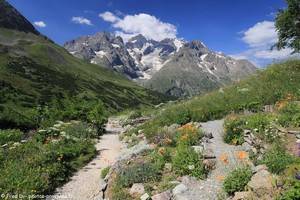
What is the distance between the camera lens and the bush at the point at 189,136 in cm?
1941

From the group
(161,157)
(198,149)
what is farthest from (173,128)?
(198,149)

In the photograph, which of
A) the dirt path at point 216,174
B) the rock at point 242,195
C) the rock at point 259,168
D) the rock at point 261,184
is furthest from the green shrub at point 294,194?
the dirt path at point 216,174

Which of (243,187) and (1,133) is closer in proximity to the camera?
(243,187)

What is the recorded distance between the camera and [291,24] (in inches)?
1377

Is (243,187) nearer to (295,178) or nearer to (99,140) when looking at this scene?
(295,178)

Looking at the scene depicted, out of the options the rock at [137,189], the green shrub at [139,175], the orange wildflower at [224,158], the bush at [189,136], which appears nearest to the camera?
the rock at [137,189]

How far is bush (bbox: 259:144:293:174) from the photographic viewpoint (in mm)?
13352

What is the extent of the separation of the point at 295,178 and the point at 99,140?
75.5ft

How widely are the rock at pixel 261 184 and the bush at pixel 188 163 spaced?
2.74m

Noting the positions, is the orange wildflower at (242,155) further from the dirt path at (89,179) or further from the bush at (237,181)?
the dirt path at (89,179)

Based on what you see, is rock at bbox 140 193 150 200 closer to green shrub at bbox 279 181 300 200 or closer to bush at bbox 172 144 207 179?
bush at bbox 172 144 207 179

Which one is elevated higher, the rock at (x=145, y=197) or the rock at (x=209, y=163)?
the rock at (x=209, y=163)

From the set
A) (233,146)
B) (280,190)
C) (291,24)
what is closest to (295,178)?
(280,190)

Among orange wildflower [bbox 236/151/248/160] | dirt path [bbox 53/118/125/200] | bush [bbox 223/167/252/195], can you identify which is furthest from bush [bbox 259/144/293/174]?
dirt path [bbox 53/118/125/200]
